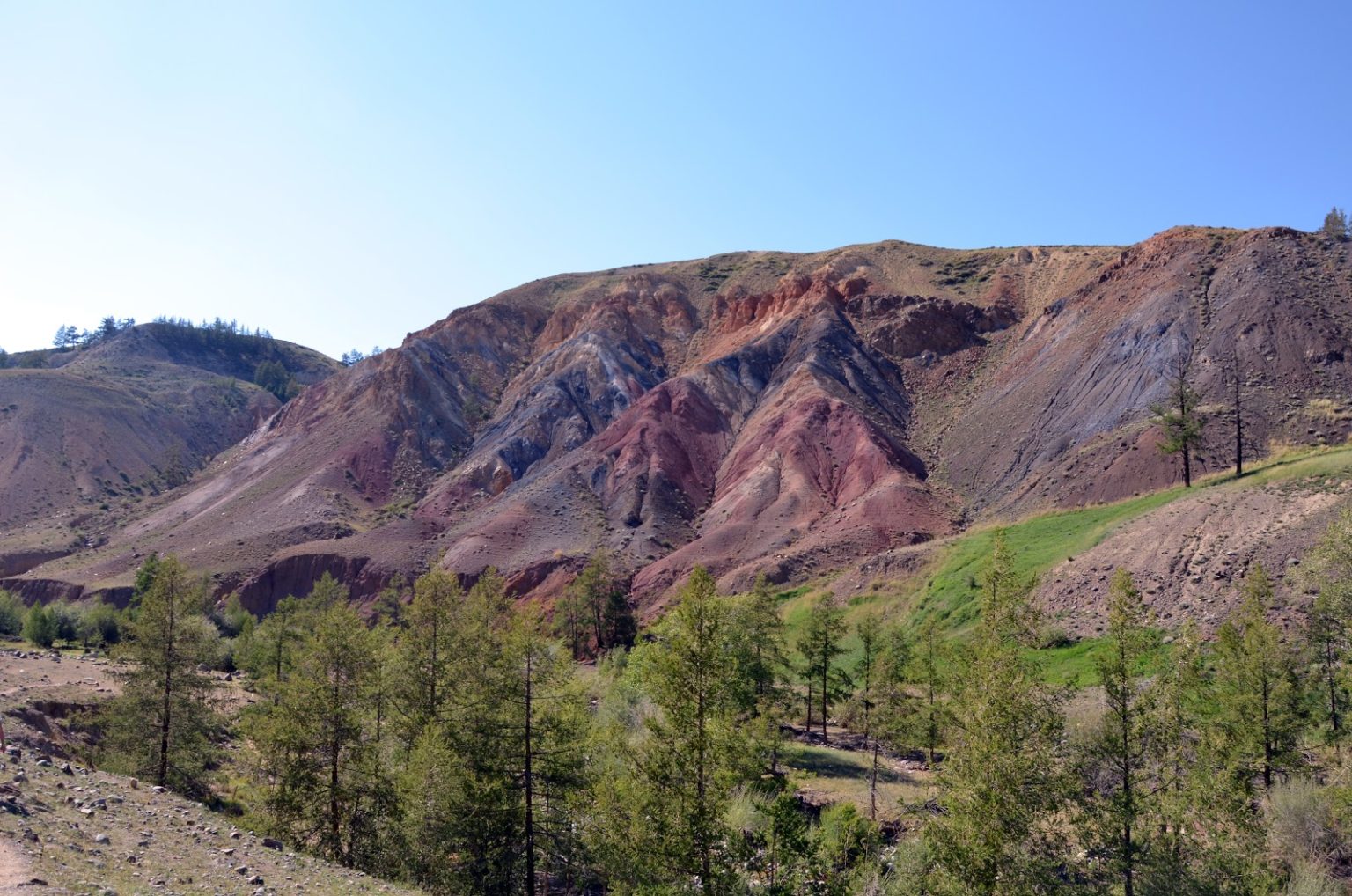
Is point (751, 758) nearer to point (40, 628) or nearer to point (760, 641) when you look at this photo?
point (760, 641)

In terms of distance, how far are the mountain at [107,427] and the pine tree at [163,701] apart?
8467 cm

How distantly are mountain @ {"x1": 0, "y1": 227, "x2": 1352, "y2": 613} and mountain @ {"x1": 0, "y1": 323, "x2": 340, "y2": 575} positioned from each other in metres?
8.18

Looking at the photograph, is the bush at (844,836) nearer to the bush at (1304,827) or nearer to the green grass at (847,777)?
the green grass at (847,777)

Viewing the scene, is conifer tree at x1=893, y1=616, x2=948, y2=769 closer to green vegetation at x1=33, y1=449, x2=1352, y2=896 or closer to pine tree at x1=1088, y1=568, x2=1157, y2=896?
green vegetation at x1=33, y1=449, x2=1352, y2=896

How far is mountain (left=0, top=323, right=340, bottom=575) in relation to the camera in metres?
103

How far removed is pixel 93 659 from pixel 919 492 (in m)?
64.7

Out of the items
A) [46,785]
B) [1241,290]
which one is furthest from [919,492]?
[46,785]

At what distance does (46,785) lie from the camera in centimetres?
1585

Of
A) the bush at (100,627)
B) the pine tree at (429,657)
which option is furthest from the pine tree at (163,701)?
the bush at (100,627)

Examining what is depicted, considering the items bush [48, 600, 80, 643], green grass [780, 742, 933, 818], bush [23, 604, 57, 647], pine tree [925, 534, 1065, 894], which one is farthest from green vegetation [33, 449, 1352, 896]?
bush [48, 600, 80, 643]

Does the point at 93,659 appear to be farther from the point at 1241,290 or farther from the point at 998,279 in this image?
the point at 998,279

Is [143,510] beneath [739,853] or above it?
→ above

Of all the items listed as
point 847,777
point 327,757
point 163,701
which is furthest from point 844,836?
point 163,701

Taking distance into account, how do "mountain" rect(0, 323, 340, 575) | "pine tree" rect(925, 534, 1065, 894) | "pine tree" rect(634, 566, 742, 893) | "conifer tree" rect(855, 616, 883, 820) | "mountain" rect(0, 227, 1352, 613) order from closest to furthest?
1. "pine tree" rect(925, 534, 1065, 894)
2. "pine tree" rect(634, 566, 742, 893)
3. "conifer tree" rect(855, 616, 883, 820)
4. "mountain" rect(0, 227, 1352, 613)
5. "mountain" rect(0, 323, 340, 575)
